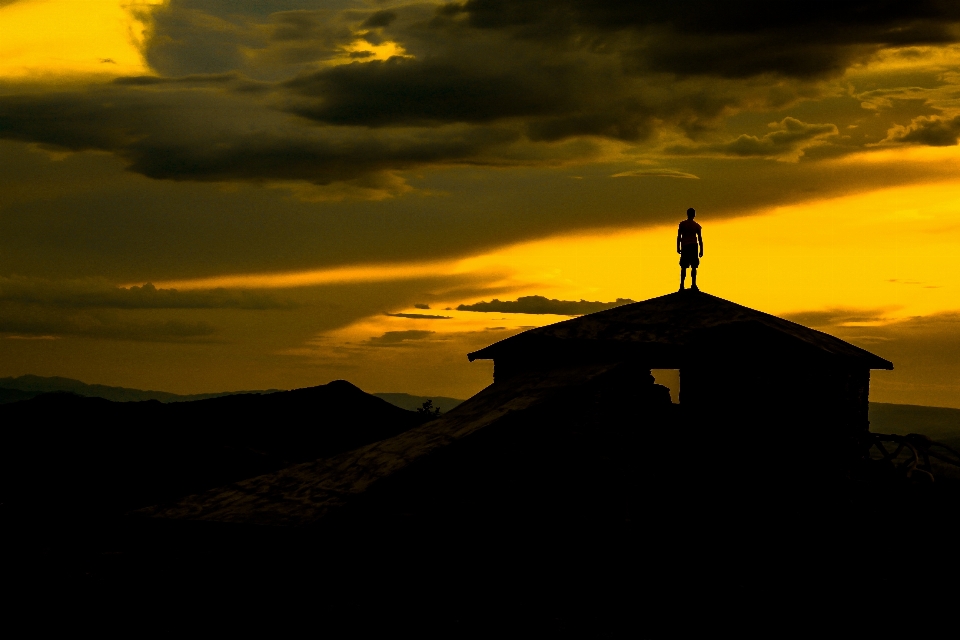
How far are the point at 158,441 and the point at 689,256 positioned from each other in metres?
20.8

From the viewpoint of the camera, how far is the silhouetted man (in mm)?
19531

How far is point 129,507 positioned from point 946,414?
167270 millimetres

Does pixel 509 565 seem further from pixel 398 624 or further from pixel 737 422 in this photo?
pixel 737 422

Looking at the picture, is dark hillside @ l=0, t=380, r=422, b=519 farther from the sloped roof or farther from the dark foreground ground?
the sloped roof

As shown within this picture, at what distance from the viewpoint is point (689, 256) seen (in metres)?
19.6

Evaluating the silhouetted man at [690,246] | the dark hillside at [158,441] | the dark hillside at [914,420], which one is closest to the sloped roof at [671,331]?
the silhouetted man at [690,246]

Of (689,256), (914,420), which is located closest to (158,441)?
(689,256)

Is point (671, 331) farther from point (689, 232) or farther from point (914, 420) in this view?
point (914, 420)

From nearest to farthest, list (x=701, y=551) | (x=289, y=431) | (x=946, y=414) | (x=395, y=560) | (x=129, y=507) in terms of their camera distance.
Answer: (x=395, y=560) < (x=701, y=551) < (x=129, y=507) < (x=289, y=431) < (x=946, y=414)

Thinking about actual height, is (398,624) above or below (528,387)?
below

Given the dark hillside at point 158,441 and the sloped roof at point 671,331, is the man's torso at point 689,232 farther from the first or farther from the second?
the dark hillside at point 158,441

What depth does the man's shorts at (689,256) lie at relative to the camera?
19.5 meters

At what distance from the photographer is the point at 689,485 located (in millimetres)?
16906

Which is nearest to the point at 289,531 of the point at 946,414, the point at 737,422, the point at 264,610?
the point at 264,610
